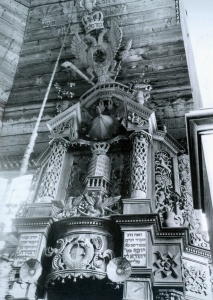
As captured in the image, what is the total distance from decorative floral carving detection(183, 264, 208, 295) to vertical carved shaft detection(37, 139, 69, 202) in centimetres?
282

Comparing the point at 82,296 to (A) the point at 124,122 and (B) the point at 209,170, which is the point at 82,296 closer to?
(A) the point at 124,122

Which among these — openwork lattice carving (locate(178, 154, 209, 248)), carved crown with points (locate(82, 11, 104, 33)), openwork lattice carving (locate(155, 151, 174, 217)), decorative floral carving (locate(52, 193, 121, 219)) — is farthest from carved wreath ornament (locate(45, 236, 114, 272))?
carved crown with points (locate(82, 11, 104, 33))

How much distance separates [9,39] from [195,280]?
10401mm

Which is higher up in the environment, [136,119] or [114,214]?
[136,119]

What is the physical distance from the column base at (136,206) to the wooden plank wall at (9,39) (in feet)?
23.2

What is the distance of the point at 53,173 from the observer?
7.46 metres

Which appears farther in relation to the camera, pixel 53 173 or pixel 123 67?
pixel 123 67

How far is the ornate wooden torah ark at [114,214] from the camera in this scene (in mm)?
5672

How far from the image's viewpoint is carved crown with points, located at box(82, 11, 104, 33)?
1216 centimetres

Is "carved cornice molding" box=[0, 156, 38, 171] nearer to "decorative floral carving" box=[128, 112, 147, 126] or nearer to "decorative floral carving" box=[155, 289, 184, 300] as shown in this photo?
"decorative floral carving" box=[128, 112, 147, 126]

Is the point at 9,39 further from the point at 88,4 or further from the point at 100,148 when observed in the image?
the point at 100,148

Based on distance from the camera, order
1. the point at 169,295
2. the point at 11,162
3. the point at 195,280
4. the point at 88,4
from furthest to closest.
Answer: the point at 88,4 → the point at 11,162 → the point at 195,280 → the point at 169,295

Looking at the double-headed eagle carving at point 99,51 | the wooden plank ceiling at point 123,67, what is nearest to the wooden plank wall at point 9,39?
the wooden plank ceiling at point 123,67

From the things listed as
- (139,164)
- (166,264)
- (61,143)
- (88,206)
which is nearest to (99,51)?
(61,143)
